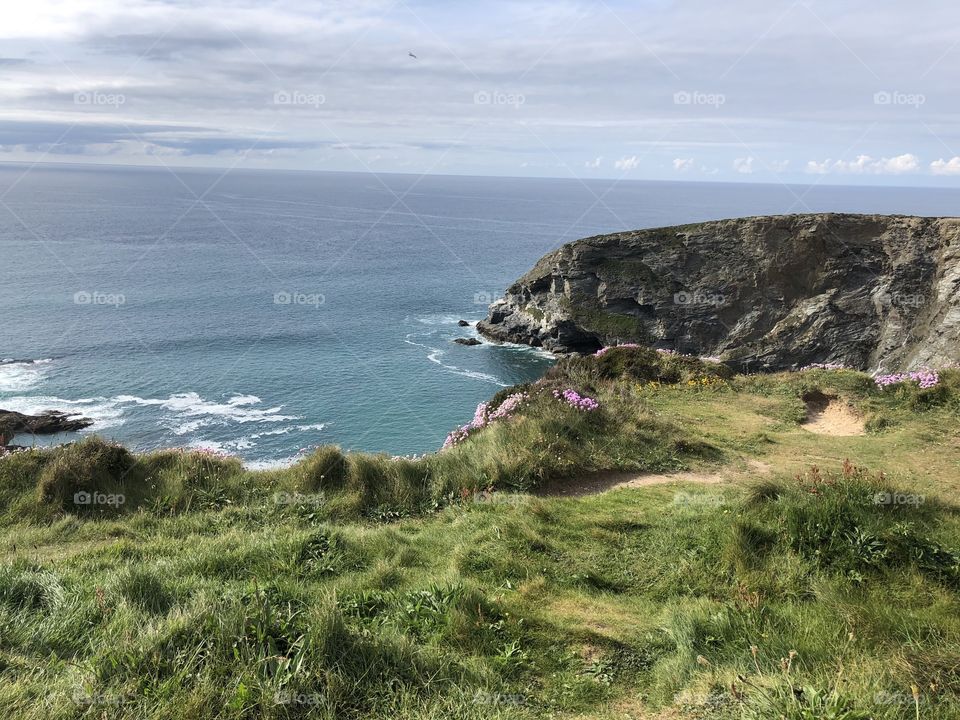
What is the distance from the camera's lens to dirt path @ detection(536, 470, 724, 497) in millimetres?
11456

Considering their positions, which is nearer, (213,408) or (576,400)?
(576,400)

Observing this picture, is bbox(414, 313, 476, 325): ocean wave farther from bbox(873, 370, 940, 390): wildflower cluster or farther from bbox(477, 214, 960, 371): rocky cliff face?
bbox(873, 370, 940, 390): wildflower cluster

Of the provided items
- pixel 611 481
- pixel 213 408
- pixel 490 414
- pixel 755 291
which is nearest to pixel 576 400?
pixel 490 414

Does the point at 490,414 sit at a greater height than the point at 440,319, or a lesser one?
greater

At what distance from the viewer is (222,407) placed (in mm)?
46125

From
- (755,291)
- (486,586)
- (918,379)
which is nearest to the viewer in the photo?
(486,586)

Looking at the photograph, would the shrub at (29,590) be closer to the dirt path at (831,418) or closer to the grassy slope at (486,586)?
the grassy slope at (486,586)

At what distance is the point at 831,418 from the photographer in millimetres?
17406

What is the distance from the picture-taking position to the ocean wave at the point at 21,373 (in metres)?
47.1

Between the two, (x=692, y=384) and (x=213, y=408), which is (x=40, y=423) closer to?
(x=213, y=408)

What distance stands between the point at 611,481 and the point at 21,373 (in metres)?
54.4

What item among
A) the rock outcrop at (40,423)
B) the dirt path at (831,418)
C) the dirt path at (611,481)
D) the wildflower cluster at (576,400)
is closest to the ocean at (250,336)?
the rock outcrop at (40,423)

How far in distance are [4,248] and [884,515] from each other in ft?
398

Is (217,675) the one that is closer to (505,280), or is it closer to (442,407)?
(442,407)
